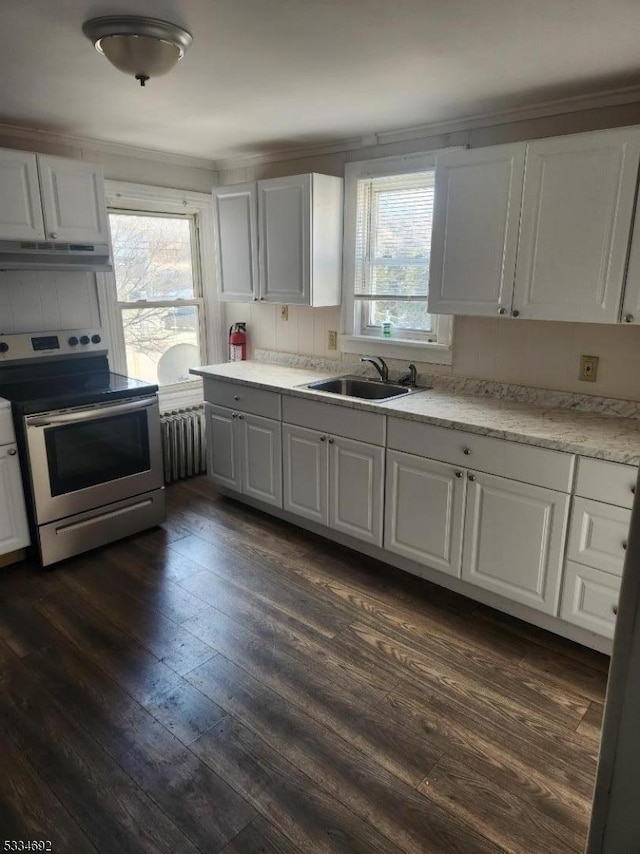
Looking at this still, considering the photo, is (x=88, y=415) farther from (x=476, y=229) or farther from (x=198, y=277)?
(x=476, y=229)

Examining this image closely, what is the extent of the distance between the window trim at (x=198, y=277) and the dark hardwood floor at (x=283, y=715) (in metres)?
1.51

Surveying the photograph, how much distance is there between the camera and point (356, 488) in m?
2.94

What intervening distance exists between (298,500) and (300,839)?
6.12 ft

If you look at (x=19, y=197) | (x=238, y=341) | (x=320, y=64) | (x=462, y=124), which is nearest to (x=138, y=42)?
(x=320, y=64)

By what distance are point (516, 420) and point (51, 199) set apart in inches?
103

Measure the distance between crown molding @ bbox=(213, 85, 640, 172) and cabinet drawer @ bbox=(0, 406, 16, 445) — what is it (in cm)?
233

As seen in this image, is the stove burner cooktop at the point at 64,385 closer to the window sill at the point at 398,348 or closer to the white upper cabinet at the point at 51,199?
the white upper cabinet at the point at 51,199

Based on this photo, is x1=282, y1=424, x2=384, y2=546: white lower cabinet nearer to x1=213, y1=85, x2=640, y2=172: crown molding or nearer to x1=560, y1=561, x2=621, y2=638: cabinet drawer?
x1=560, y1=561, x2=621, y2=638: cabinet drawer

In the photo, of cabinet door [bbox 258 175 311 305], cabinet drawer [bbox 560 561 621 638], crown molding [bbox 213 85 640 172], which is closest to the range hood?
cabinet door [bbox 258 175 311 305]

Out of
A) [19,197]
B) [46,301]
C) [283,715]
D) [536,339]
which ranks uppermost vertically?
[19,197]

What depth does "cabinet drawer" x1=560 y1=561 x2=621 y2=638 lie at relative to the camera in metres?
2.15

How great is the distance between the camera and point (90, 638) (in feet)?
7.82

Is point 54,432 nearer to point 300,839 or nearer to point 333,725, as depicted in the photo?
point 333,725

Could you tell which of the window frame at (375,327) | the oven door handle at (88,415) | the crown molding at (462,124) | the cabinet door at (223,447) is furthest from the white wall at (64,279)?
the window frame at (375,327)
